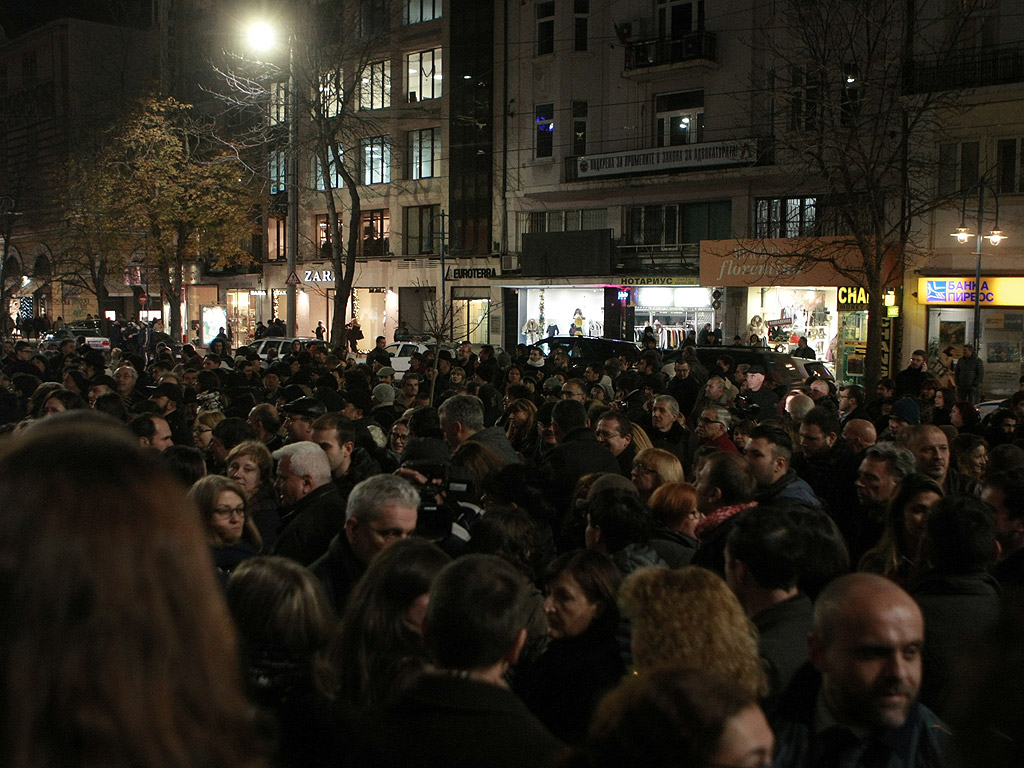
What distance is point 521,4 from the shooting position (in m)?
38.6

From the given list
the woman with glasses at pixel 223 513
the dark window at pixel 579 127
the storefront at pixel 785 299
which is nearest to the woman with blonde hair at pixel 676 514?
the woman with glasses at pixel 223 513

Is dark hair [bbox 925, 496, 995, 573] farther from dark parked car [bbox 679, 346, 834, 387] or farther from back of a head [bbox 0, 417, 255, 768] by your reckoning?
dark parked car [bbox 679, 346, 834, 387]

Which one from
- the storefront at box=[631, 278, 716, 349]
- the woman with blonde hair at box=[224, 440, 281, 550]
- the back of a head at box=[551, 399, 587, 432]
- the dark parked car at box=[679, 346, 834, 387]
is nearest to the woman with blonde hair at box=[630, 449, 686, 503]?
the back of a head at box=[551, 399, 587, 432]

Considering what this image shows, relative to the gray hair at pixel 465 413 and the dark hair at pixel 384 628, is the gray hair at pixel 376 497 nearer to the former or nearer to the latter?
the dark hair at pixel 384 628

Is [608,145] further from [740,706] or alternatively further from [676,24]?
[740,706]

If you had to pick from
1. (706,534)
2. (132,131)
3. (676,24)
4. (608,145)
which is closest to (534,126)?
(608,145)

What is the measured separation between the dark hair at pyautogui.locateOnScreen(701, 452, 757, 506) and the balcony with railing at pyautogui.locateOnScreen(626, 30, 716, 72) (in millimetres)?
30060

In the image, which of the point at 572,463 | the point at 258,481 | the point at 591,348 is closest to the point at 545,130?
the point at 591,348

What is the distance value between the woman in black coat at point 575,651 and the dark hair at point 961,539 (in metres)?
1.28

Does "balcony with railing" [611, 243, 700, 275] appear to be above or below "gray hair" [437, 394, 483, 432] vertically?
above

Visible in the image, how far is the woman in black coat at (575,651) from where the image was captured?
11.5 ft

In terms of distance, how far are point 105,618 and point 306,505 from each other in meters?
4.46

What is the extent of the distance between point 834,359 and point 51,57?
53.0m

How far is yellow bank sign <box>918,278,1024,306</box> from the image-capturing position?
82.7ft
